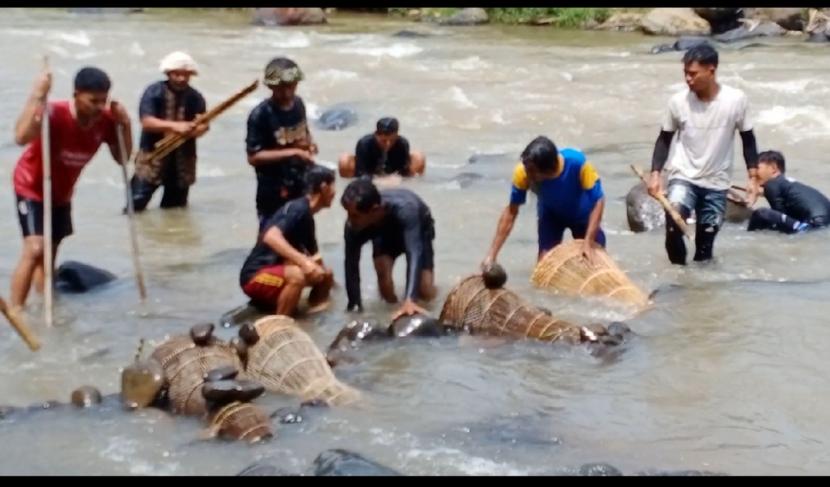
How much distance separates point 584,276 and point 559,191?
1.82ft

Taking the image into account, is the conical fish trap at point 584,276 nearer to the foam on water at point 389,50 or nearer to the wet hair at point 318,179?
the wet hair at point 318,179

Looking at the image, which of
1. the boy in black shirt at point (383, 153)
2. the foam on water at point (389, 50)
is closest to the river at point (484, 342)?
the boy in black shirt at point (383, 153)

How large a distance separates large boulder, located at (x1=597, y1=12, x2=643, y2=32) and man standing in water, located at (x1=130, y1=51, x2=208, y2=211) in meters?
17.8

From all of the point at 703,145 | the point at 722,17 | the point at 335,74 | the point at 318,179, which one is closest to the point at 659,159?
the point at 703,145

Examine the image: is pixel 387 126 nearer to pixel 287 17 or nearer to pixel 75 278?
pixel 75 278

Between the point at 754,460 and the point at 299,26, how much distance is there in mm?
24571


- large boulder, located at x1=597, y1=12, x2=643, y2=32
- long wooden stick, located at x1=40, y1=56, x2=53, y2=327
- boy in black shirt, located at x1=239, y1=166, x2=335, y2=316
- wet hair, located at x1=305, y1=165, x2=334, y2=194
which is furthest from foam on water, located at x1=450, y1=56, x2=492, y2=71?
long wooden stick, located at x1=40, y1=56, x2=53, y2=327

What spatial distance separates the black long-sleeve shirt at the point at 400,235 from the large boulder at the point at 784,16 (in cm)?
1941

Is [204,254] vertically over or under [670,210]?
under

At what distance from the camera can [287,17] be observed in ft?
97.9

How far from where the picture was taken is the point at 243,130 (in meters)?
16.4

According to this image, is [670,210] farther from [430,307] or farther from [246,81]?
[246,81]

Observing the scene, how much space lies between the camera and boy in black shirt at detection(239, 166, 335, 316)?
26.1 ft
